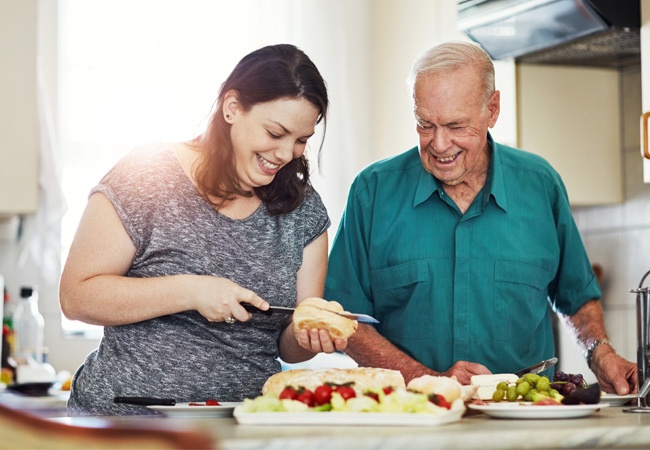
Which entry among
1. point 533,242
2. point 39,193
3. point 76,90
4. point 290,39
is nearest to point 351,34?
point 290,39

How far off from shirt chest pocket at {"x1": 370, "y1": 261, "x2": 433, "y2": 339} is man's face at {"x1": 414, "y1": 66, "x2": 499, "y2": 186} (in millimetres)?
210

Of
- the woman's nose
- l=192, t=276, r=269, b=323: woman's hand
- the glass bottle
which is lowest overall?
the glass bottle

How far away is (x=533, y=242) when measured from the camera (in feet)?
7.06

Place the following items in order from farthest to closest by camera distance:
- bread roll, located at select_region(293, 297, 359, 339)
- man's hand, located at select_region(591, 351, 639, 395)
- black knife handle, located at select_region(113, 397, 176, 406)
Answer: man's hand, located at select_region(591, 351, 639, 395) < bread roll, located at select_region(293, 297, 359, 339) < black knife handle, located at select_region(113, 397, 176, 406)

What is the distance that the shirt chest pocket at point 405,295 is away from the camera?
2.12 meters

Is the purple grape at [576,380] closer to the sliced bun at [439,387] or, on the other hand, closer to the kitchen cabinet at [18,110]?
the sliced bun at [439,387]

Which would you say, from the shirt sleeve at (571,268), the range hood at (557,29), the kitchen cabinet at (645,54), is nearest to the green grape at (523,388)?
the shirt sleeve at (571,268)

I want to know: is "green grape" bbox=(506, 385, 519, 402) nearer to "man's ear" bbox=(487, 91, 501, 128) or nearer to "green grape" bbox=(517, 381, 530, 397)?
"green grape" bbox=(517, 381, 530, 397)

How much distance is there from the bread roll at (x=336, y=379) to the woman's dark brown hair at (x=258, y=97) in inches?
17.1

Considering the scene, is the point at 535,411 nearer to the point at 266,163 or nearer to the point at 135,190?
the point at 266,163

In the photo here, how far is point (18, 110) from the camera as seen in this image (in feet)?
11.1

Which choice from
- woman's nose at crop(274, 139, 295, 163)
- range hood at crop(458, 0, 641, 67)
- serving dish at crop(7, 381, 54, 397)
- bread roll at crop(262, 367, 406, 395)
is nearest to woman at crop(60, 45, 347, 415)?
woman's nose at crop(274, 139, 295, 163)

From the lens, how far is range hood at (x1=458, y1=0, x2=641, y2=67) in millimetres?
→ 2531

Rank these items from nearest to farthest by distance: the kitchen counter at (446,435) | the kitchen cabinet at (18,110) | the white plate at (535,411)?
the kitchen counter at (446,435), the white plate at (535,411), the kitchen cabinet at (18,110)
